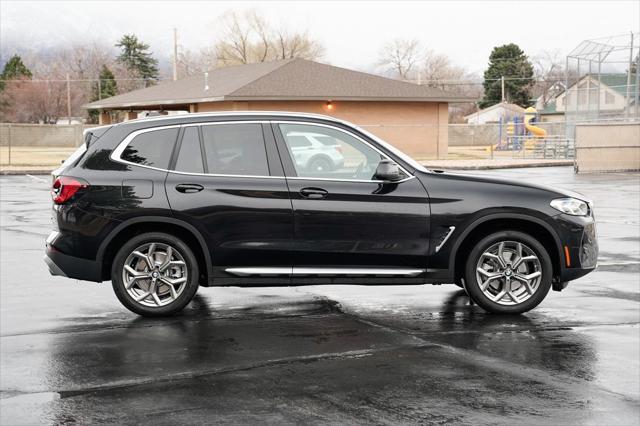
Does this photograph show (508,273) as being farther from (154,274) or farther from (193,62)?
(193,62)

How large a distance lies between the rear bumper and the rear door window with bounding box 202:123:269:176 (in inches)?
53.4

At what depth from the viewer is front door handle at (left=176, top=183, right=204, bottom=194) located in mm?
8328

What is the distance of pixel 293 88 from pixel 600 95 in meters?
14.0

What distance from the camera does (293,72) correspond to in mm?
45750

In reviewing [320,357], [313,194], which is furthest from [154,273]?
[320,357]

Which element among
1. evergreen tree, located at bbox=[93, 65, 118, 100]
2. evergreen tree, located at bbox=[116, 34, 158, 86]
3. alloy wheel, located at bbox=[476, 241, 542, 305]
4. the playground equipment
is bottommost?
alloy wheel, located at bbox=[476, 241, 542, 305]

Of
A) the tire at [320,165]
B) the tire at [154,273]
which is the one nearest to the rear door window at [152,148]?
the tire at [154,273]

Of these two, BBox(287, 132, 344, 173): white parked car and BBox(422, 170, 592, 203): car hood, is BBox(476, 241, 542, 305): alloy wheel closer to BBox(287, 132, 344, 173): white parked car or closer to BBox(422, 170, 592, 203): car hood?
BBox(422, 170, 592, 203): car hood

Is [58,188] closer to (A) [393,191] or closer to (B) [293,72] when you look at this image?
(A) [393,191]

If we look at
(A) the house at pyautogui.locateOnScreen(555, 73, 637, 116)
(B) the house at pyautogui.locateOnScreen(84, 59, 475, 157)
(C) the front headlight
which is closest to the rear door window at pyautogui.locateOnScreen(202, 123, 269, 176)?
(C) the front headlight

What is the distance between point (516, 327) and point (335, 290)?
2.39 m

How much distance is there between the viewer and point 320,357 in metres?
6.88

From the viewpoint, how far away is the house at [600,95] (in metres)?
40.8

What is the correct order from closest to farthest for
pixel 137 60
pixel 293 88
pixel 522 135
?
pixel 293 88 → pixel 522 135 → pixel 137 60
